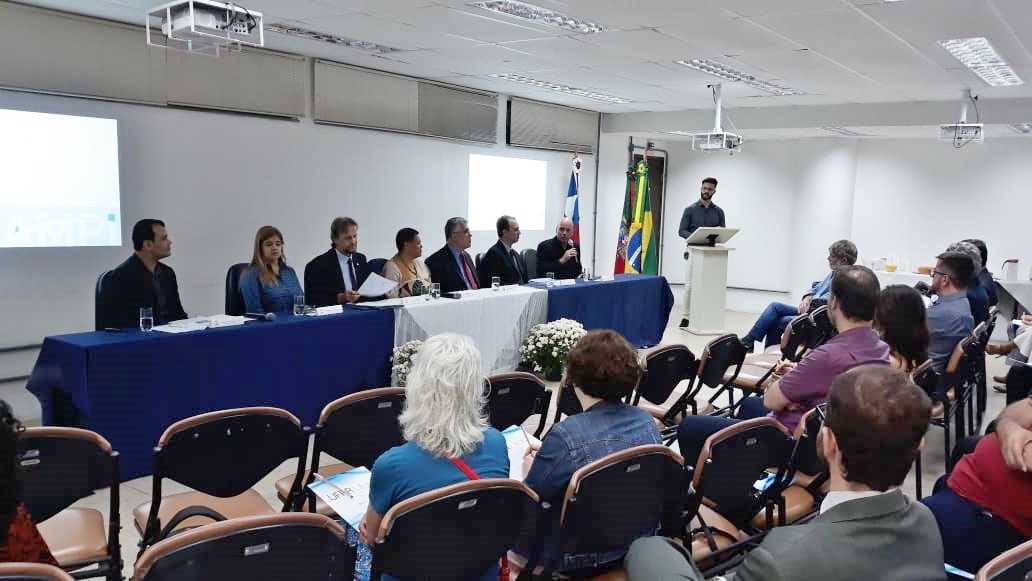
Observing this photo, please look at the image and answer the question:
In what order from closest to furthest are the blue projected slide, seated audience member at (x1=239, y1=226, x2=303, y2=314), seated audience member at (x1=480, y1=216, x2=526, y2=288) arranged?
the blue projected slide
seated audience member at (x1=239, y1=226, x2=303, y2=314)
seated audience member at (x1=480, y1=216, x2=526, y2=288)

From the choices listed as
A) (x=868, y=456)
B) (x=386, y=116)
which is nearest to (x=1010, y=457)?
(x=868, y=456)

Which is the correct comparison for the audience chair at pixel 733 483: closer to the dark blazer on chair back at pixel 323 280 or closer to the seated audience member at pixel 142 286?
the seated audience member at pixel 142 286

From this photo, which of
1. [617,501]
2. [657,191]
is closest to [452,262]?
[617,501]

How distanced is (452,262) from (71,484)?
13.5 ft

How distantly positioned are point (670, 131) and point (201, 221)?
6226 millimetres

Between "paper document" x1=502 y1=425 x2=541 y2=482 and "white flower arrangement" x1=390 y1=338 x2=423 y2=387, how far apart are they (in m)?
2.11

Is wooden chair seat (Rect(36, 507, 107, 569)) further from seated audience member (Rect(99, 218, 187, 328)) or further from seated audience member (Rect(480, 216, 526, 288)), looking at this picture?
seated audience member (Rect(480, 216, 526, 288))

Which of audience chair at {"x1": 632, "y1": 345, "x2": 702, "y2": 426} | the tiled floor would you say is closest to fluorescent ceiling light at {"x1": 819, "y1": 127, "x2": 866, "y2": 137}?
the tiled floor

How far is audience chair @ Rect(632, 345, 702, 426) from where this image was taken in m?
3.76

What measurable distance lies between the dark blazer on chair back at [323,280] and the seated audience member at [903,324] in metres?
3.78

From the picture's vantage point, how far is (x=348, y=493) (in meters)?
2.38

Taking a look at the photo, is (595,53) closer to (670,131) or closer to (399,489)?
(670,131)

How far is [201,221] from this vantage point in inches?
233

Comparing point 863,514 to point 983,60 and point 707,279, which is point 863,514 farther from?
point 707,279
